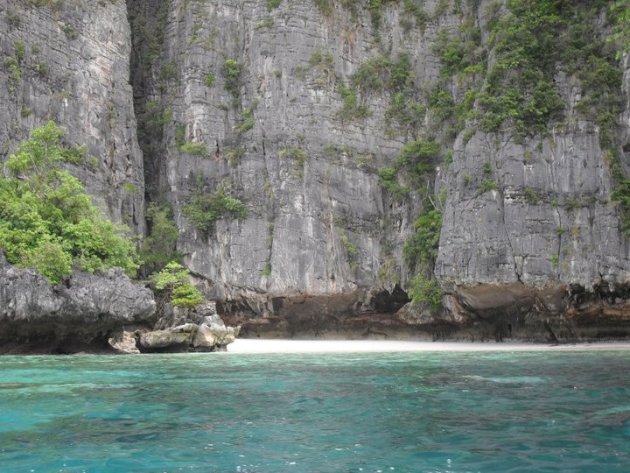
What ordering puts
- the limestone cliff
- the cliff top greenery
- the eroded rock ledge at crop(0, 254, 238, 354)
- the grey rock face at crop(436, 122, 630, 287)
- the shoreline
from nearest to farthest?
the eroded rock ledge at crop(0, 254, 238, 354), the cliff top greenery, the shoreline, the grey rock face at crop(436, 122, 630, 287), the limestone cliff

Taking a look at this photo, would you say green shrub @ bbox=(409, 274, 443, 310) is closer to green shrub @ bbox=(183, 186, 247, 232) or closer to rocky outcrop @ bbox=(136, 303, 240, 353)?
rocky outcrop @ bbox=(136, 303, 240, 353)

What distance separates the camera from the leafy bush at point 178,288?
82.8 feet

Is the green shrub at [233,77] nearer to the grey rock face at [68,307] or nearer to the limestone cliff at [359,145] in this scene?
the limestone cliff at [359,145]

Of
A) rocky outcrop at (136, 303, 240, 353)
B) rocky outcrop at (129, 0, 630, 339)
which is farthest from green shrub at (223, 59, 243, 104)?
rocky outcrop at (136, 303, 240, 353)

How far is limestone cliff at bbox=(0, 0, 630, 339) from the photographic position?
26.8 meters

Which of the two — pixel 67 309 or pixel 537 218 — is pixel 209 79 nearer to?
pixel 67 309

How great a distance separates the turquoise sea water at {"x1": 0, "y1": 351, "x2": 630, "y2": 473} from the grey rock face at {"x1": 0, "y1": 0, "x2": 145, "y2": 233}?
20.7m

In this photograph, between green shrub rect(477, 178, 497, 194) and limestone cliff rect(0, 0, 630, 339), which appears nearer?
limestone cliff rect(0, 0, 630, 339)

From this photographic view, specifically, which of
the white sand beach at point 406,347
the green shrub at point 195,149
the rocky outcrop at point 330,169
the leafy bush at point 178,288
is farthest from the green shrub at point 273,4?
the white sand beach at point 406,347

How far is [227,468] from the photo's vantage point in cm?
505

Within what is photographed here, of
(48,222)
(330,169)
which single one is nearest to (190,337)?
(48,222)

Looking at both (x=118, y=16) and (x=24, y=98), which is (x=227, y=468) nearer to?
(x=24, y=98)

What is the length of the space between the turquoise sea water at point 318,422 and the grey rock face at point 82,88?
20725mm

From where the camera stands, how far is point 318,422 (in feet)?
23.0
